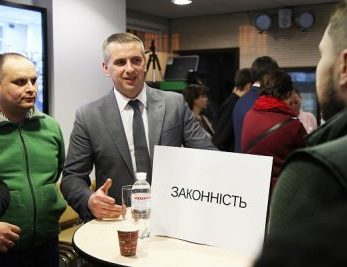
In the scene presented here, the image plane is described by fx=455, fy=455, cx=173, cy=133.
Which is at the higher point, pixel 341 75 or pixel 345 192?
pixel 341 75

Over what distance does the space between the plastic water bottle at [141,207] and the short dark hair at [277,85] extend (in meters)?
1.25

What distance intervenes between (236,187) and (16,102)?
110 centimetres

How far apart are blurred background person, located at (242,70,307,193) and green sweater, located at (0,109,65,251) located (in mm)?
1104

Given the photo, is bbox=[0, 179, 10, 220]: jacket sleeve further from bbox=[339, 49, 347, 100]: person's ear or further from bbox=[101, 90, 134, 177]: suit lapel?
bbox=[339, 49, 347, 100]: person's ear

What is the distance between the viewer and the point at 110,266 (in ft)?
4.58

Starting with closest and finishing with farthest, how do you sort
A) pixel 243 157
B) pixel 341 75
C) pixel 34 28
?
pixel 341 75, pixel 243 157, pixel 34 28

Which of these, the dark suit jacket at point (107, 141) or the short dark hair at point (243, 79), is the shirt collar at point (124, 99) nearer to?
the dark suit jacket at point (107, 141)

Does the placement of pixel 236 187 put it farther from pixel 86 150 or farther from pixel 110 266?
pixel 86 150

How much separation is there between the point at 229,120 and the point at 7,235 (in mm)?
2597

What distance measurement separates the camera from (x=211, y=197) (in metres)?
1.55

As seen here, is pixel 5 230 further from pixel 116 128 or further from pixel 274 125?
pixel 274 125

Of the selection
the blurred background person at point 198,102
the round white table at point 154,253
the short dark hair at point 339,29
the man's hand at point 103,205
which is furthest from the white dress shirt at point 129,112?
the blurred background person at point 198,102

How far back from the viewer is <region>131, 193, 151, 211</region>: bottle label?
1668mm

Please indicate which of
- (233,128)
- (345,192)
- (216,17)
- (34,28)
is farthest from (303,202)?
(216,17)
